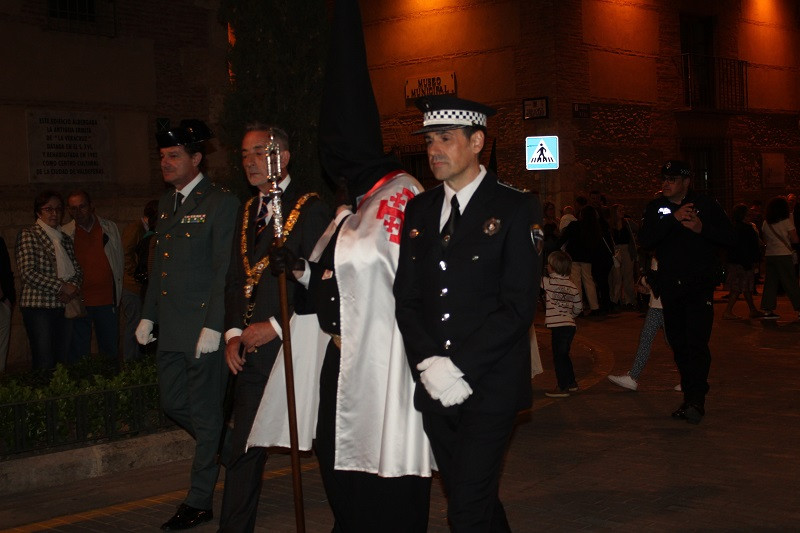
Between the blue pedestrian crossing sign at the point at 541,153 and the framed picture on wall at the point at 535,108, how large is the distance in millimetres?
498

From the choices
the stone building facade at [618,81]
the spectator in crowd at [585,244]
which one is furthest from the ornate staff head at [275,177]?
the stone building facade at [618,81]

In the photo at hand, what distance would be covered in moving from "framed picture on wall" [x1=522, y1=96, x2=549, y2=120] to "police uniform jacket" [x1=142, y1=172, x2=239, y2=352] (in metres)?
17.7

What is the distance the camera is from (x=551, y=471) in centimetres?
738

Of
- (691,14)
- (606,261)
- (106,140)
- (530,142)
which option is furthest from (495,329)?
(691,14)

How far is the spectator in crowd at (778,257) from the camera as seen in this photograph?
56.1ft

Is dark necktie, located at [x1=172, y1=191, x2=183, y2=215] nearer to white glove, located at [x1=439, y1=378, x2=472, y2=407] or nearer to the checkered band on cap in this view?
the checkered band on cap

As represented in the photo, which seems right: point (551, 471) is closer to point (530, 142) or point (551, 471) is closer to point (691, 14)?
point (530, 142)

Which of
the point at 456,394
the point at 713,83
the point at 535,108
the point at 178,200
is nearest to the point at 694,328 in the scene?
the point at 178,200

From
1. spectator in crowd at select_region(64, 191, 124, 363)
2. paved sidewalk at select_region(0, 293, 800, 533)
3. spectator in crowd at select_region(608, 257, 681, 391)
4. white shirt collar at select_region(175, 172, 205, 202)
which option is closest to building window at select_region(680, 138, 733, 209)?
paved sidewalk at select_region(0, 293, 800, 533)

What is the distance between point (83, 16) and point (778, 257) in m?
10.7

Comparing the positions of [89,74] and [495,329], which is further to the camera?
[89,74]

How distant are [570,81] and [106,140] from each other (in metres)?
12.8

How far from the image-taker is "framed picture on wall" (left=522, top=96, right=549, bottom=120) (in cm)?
2344

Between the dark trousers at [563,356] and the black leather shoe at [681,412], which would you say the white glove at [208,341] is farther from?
the dark trousers at [563,356]
